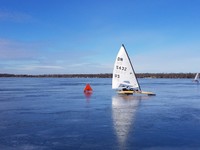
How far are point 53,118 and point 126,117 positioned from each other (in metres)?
4.16

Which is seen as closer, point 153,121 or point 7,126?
point 7,126

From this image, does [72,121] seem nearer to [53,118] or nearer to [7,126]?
[53,118]

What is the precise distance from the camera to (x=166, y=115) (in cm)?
1814

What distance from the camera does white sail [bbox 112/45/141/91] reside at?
34562 mm

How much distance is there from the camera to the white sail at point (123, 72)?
113 ft

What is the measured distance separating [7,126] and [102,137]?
510 cm

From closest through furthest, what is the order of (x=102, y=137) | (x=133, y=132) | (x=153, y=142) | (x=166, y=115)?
(x=153, y=142) → (x=102, y=137) → (x=133, y=132) → (x=166, y=115)

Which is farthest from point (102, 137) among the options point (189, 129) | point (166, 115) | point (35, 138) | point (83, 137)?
point (166, 115)

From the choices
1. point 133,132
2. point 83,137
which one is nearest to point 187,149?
point 133,132

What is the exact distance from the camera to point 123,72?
3462 cm

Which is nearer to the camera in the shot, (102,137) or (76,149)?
(76,149)

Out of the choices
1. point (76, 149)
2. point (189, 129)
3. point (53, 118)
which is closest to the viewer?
point (76, 149)

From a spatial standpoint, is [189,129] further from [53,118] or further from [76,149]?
[53,118]

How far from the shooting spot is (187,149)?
10.2 meters
